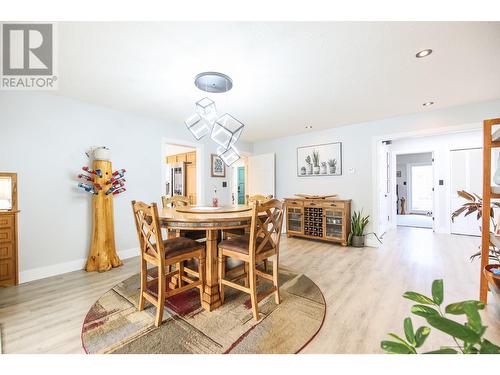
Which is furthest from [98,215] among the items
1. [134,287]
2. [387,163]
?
[387,163]

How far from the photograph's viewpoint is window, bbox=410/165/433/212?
25.8 ft

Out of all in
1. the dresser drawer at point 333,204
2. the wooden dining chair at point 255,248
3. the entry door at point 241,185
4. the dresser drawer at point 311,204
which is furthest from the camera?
the entry door at point 241,185

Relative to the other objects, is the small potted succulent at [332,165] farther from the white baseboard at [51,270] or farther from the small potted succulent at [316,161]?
the white baseboard at [51,270]

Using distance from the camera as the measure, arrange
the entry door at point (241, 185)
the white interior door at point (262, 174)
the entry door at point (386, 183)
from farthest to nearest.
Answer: the entry door at point (241, 185) < the white interior door at point (262, 174) < the entry door at point (386, 183)

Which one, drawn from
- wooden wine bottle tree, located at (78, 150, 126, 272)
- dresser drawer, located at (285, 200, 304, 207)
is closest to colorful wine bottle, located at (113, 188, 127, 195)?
wooden wine bottle tree, located at (78, 150, 126, 272)

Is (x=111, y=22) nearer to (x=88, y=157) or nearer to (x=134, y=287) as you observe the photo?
(x=88, y=157)

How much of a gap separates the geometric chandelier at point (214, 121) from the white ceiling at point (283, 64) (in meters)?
0.09

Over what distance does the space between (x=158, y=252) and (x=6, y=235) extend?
191cm

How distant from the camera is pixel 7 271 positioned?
2.24 meters

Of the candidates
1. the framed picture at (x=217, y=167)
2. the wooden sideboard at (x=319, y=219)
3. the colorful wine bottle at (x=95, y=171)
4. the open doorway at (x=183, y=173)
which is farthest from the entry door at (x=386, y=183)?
the colorful wine bottle at (x=95, y=171)

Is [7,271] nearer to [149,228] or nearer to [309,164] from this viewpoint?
[149,228]

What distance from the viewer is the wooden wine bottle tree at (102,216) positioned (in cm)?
270

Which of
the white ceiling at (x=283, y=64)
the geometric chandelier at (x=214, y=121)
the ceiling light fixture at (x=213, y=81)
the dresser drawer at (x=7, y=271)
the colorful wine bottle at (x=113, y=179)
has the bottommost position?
the dresser drawer at (x=7, y=271)
